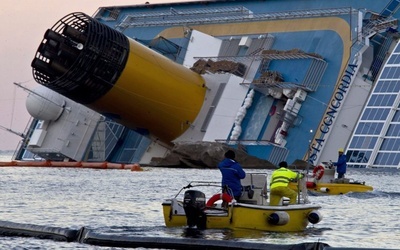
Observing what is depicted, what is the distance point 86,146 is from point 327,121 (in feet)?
57.1

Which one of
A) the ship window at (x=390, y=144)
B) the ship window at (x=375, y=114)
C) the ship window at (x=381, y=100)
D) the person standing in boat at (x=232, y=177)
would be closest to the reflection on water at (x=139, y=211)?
the person standing in boat at (x=232, y=177)

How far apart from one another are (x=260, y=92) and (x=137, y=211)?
4256cm

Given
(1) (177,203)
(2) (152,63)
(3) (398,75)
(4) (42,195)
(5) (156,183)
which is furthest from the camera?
(3) (398,75)

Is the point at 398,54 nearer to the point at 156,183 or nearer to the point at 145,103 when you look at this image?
the point at 145,103

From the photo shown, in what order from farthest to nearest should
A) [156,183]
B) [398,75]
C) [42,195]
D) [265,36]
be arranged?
[265,36] < [398,75] < [156,183] < [42,195]

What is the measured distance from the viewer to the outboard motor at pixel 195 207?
28.4 meters

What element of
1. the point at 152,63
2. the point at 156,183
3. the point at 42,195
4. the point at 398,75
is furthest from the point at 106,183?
the point at 398,75

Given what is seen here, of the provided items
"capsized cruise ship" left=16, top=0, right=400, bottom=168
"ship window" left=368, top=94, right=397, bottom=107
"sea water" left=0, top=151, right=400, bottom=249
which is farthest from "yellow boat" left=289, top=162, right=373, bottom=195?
"ship window" left=368, top=94, right=397, bottom=107

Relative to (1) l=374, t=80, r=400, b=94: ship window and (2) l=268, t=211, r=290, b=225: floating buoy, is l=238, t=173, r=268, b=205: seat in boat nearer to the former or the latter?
(2) l=268, t=211, r=290, b=225: floating buoy

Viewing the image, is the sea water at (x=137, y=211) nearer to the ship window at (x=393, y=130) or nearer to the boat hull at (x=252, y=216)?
the boat hull at (x=252, y=216)

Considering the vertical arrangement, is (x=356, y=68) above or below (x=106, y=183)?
above

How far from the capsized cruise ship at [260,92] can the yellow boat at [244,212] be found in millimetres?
38690

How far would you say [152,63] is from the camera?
72500mm

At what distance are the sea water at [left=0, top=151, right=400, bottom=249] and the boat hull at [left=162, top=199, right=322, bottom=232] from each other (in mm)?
277
